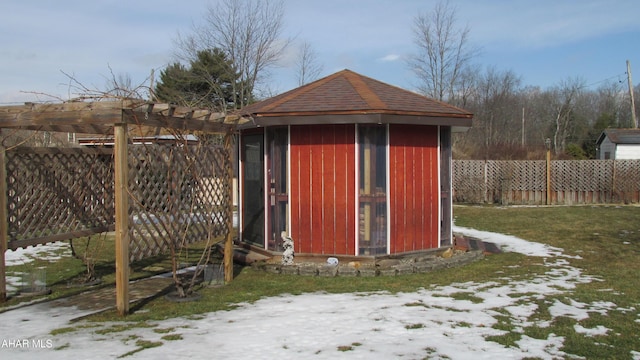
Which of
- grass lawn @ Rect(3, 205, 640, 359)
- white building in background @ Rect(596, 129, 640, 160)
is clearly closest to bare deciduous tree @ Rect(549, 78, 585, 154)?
white building in background @ Rect(596, 129, 640, 160)

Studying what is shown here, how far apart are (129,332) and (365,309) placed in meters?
2.43

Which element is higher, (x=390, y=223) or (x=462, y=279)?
(x=390, y=223)

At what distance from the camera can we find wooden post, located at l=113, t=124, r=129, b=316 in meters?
5.12

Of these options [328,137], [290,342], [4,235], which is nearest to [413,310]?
[290,342]

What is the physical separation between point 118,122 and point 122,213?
3.10ft

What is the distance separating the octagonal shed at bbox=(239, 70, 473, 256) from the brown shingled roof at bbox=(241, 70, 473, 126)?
0.7 inches

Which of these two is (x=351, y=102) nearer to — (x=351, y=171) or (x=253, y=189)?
(x=351, y=171)

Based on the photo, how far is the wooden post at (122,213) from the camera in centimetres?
512

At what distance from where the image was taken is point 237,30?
2436 cm

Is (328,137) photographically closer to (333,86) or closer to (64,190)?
(333,86)

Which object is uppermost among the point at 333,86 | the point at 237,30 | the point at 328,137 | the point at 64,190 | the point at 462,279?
the point at 237,30

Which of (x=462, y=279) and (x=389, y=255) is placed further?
(x=389, y=255)

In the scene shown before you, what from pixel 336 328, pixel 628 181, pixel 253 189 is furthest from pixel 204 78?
pixel 336 328

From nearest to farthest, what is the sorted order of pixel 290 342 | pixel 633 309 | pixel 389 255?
pixel 290 342 < pixel 633 309 < pixel 389 255
